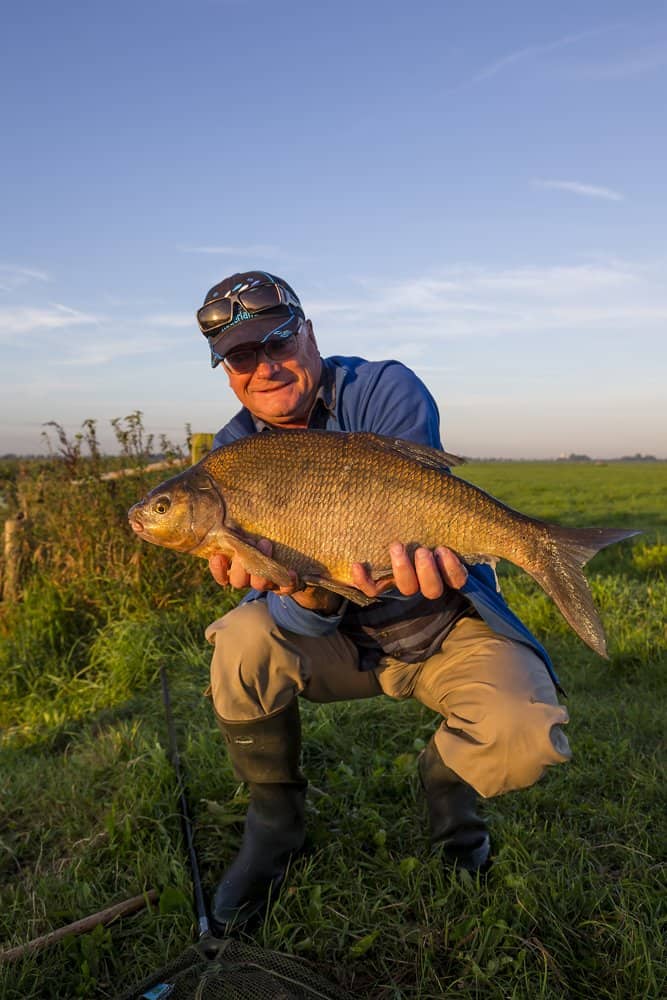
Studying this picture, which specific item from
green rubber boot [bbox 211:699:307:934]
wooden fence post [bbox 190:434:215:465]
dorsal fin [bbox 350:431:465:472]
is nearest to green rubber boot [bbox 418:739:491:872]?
green rubber boot [bbox 211:699:307:934]

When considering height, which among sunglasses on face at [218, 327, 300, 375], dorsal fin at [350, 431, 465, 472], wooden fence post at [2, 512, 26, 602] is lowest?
wooden fence post at [2, 512, 26, 602]

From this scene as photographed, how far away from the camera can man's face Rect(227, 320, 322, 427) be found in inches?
131

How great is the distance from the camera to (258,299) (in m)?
3.25

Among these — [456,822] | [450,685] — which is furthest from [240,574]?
[456,822]

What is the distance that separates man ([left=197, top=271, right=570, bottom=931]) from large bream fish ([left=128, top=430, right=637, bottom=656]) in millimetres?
70

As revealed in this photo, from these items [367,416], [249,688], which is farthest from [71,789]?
[367,416]

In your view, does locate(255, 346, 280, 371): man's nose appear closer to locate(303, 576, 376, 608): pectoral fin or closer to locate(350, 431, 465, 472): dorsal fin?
locate(350, 431, 465, 472): dorsal fin

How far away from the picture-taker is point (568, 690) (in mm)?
5078

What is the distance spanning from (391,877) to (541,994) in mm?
781

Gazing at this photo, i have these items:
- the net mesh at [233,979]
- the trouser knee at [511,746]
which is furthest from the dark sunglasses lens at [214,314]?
the net mesh at [233,979]

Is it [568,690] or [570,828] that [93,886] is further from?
[568,690]

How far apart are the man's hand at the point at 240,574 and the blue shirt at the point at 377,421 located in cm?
14

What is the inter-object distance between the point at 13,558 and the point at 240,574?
190 inches

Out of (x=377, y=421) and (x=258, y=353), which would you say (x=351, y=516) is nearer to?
(x=377, y=421)
